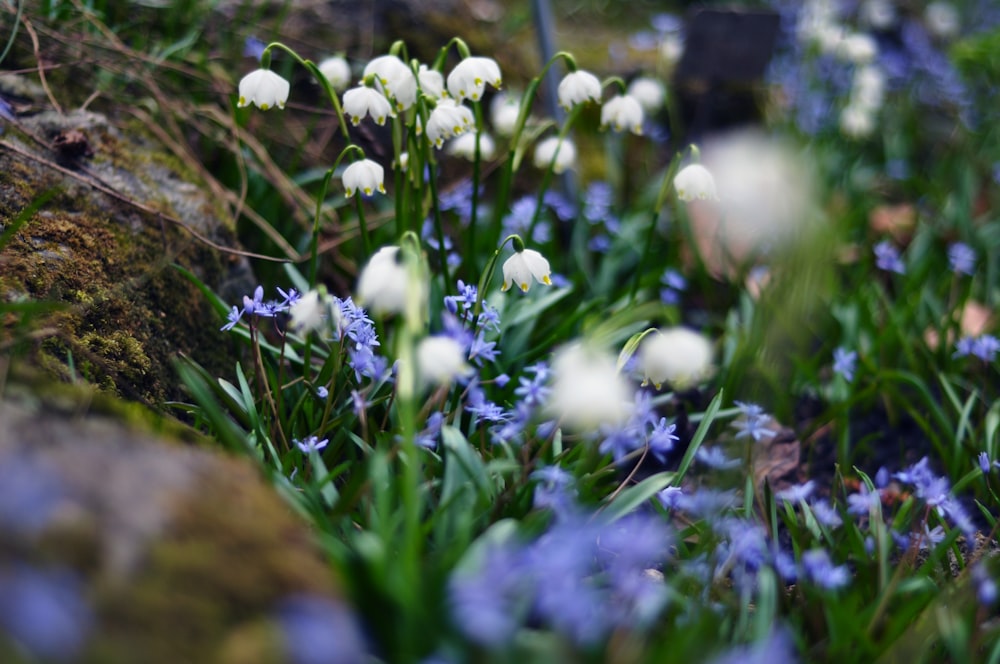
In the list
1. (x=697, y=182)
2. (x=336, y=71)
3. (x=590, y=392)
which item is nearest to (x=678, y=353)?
(x=590, y=392)

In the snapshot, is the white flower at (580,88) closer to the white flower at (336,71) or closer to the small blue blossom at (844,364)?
the white flower at (336,71)

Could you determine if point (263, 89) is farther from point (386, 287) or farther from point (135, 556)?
point (135, 556)

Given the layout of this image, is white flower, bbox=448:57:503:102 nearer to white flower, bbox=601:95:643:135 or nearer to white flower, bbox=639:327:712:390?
white flower, bbox=601:95:643:135

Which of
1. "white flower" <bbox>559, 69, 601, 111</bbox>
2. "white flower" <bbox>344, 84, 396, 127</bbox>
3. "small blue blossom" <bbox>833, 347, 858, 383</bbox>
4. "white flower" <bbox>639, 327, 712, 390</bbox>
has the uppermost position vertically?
"white flower" <bbox>559, 69, 601, 111</bbox>

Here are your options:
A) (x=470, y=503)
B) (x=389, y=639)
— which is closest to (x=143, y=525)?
(x=389, y=639)

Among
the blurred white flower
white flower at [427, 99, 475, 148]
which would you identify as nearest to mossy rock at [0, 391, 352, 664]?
white flower at [427, 99, 475, 148]

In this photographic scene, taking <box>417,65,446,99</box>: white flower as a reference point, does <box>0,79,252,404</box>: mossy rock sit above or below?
below

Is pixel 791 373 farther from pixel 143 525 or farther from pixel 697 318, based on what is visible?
pixel 143 525
